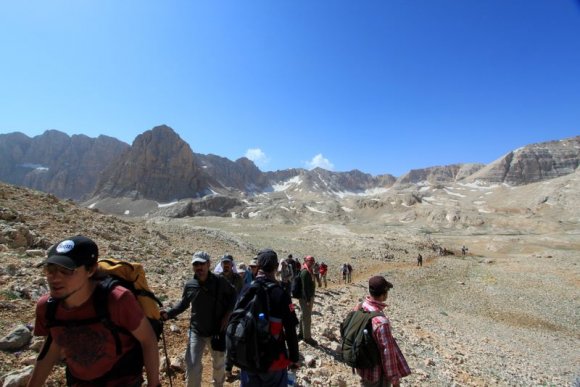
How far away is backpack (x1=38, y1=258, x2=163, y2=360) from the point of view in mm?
3047

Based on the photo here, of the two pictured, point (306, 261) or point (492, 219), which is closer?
point (306, 261)

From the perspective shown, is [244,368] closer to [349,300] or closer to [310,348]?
[310,348]

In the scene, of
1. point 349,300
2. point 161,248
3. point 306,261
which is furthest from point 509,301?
point 161,248

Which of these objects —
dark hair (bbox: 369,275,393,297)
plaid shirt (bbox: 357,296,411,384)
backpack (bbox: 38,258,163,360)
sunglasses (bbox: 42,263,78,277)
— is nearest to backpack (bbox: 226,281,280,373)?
backpack (bbox: 38,258,163,360)

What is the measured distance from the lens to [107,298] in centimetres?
306

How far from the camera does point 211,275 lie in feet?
19.5

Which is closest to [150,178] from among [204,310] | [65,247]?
[204,310]

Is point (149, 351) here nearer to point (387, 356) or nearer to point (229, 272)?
point (387, 356)

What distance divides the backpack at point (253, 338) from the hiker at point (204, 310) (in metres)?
1.48

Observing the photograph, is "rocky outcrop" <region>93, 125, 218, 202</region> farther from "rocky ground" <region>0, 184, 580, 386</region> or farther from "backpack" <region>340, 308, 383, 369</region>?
"backpack" <region>340, 308, 383, 369</region>

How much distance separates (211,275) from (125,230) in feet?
72.8

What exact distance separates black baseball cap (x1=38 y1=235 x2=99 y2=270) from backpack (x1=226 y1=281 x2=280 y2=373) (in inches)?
73.0

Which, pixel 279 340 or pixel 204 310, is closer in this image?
pixel 279 340

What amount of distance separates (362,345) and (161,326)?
2613mm
